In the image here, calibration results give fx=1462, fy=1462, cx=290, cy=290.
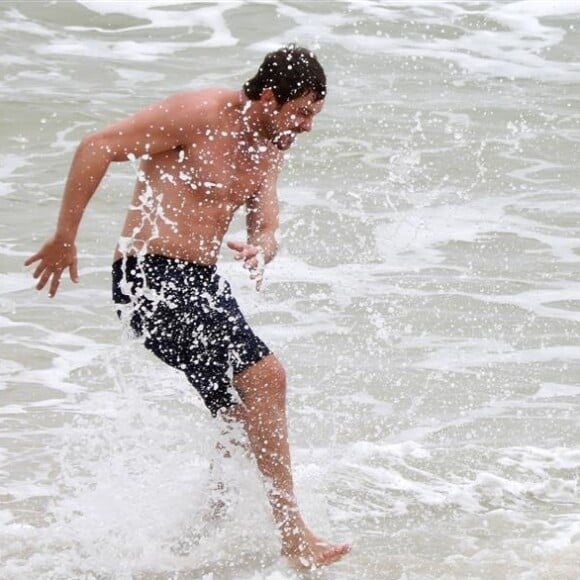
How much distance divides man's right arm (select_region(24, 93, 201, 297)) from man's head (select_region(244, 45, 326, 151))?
0.81 ft

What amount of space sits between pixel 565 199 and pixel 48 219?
3.42 m

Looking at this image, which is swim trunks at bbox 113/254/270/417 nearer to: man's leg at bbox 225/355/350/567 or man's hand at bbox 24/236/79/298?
man's leg at bbox 225/355/350/567

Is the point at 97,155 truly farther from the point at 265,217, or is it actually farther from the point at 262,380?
the point at 262,380

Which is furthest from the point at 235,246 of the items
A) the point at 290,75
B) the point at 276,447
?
the point at 276,447

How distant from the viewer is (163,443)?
591 centimetres

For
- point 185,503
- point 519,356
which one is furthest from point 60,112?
point 185,503

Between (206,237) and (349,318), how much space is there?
2.90 metres

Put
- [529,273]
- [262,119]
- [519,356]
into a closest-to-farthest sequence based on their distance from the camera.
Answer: [262,119] → [519,356] → [529,273]

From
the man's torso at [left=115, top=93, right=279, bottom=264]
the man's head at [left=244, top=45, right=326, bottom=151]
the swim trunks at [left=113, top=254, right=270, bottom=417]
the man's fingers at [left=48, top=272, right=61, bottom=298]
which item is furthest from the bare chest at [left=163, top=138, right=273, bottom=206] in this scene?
the man's fingers at [left=48, top=272, right=61, bottom=298]

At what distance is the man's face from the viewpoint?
15.6 ft

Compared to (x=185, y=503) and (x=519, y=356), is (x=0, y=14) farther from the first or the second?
(x=185, y=503)

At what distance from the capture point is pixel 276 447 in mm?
4828

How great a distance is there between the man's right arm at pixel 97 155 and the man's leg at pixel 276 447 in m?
0.68

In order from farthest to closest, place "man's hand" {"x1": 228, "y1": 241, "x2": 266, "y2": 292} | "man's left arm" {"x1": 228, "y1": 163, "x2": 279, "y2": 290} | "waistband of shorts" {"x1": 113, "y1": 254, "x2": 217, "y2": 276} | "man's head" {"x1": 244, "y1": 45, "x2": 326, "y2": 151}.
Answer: "man's left arm" {"x1": 228, "y1": 163, "x2": 279, "y2": 290}
"waistband of shorts" {"x1": 113, "y1": 254, "x2": 217, "y2": 276}
"man's head" {"x1": 244, "y1": 45, "x2": 326, "y2": 151}
"man's hand" {"x1": 228, "y1": 241, "x2": 266, "y2": 292}
